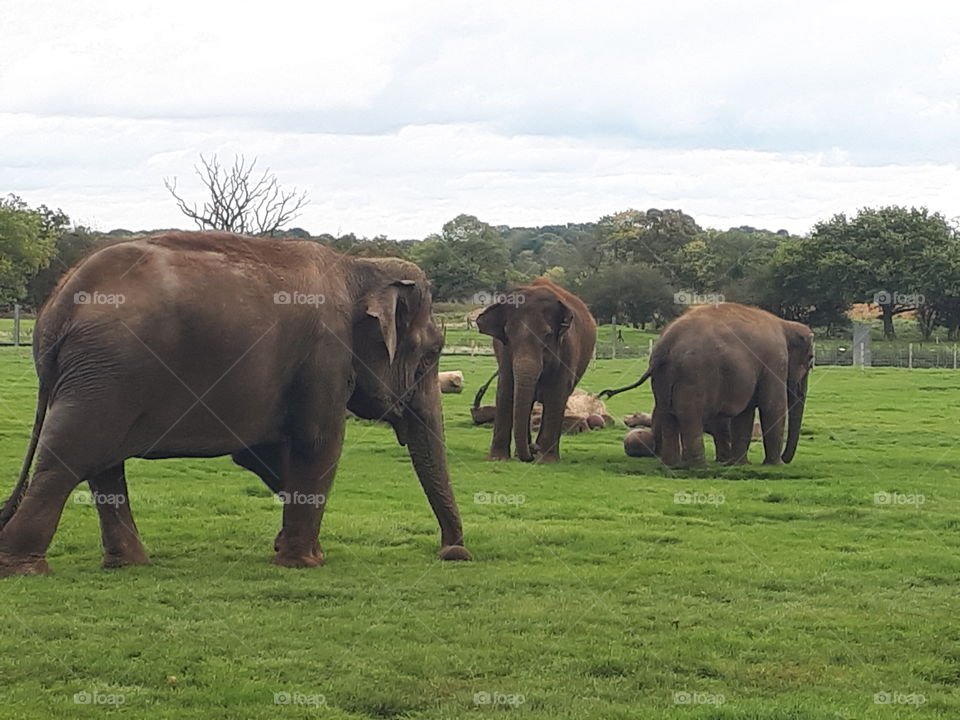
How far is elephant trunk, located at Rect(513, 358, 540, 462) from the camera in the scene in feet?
62.8

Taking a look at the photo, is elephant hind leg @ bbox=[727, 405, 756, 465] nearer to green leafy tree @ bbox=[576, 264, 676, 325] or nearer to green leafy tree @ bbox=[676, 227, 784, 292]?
green leafy tree @ bbox=[576, 264, 676, 325]

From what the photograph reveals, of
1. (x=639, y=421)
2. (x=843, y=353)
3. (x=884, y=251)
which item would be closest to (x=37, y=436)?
(x=639, y=421)

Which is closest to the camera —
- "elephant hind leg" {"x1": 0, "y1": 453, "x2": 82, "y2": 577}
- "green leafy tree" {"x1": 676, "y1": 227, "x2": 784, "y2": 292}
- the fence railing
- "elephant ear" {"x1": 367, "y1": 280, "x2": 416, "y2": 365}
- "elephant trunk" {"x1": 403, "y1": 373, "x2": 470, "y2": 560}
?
"elephant hind leg" {"x1": 0, "y1": 453, "x2": 82, "y2": 577}

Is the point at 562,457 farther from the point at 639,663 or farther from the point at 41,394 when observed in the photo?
the point at 639,663

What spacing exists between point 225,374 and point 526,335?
9.81 m

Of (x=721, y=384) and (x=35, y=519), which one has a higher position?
(x=721, y=384)

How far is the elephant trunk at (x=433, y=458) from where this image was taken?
11344mm

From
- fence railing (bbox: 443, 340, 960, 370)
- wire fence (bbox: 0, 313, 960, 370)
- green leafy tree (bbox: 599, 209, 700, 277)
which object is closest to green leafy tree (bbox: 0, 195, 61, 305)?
wire fence (bbox: 0, 313, 960, 370)

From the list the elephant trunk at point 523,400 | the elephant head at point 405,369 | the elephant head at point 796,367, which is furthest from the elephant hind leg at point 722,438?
the elephant head at point 405,369

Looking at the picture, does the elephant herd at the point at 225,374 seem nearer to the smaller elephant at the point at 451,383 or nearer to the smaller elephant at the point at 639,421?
the smaller elephant at the point at 639,421

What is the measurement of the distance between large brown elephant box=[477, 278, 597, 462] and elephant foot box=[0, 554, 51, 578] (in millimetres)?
10136

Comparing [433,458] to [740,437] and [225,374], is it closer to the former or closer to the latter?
[225,374]

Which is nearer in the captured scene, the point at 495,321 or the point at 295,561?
the point at 295,561

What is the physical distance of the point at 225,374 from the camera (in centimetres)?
1000
